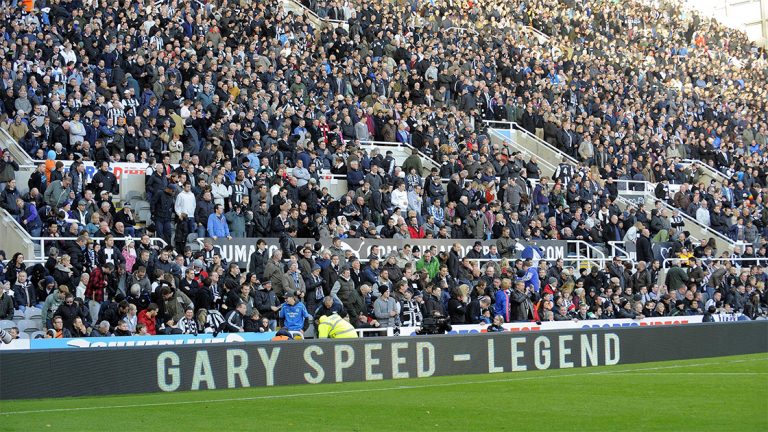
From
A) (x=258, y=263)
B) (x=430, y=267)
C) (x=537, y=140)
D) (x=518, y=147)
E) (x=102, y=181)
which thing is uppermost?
(x=537, y=140)

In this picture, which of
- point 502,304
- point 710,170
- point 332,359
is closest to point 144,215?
point 502,304

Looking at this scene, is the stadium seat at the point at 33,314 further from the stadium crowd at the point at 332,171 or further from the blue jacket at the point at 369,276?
the blue jacket at the point at 369,276

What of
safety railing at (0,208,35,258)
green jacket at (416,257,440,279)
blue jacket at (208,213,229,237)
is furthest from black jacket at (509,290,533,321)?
safety railing at (0,208,35,258)

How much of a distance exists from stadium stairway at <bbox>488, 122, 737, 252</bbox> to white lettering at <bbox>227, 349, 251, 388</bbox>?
1763 centimetres

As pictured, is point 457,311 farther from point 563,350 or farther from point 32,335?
point 32,335

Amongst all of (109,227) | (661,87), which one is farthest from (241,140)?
(661,87)

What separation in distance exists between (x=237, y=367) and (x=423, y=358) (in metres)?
2.87

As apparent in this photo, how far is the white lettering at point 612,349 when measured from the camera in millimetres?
17719

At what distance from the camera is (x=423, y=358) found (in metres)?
15.6

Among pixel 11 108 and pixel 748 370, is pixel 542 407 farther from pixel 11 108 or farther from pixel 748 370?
pixel 11 108

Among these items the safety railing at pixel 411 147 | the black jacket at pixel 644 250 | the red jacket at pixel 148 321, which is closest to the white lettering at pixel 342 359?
the red jacket at pixel 148 321

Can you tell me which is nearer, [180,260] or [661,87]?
[180,260]

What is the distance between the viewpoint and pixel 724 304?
2603 cm

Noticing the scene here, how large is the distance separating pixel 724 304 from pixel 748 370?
35.7ft
